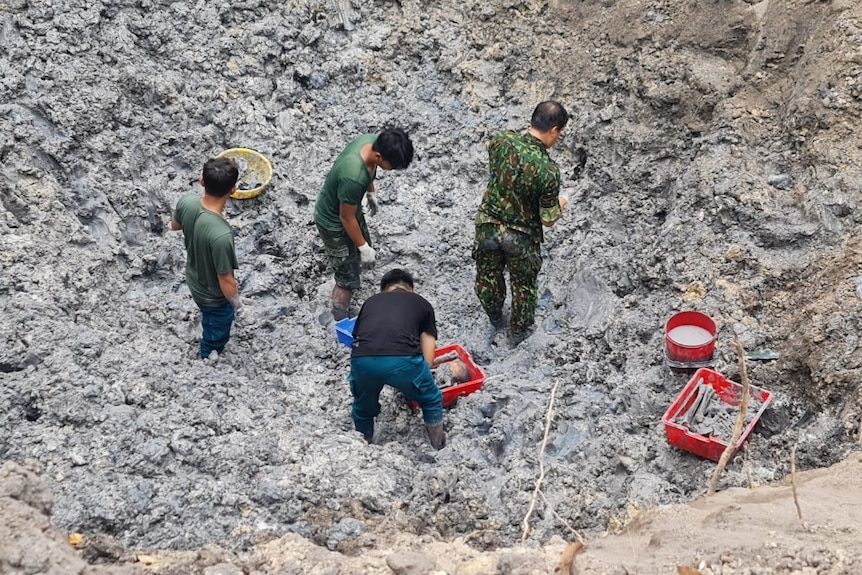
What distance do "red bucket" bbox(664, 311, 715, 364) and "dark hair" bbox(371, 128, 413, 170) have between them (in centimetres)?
161

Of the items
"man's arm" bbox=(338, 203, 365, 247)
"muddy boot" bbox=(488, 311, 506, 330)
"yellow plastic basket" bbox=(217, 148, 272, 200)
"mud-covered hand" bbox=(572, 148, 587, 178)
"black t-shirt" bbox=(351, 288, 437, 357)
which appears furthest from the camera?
"mud-covered hand" bbox=(572, 148, 587, 178)

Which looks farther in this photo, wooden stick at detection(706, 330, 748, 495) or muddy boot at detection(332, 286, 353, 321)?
muddy boot at detection(332, 286, 353, 321)

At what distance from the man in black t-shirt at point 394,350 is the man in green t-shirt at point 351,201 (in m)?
0.66

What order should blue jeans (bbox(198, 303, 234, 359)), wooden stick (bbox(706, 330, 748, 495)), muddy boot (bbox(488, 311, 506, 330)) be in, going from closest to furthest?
wooden stick (bbox(706, 330, 748, 495)) < blue jeans (bbox(198, 303, 234, 359)) < muddy boot (bbox(488, 311, 506, 330))

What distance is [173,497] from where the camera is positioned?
3.38 m

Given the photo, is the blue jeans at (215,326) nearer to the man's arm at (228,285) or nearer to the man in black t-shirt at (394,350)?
the man's arm at (228,285)

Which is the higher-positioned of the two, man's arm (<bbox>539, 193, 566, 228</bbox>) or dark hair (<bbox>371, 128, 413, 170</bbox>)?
dark hair (<bbox>371, 128, 413, 170</bbox>)

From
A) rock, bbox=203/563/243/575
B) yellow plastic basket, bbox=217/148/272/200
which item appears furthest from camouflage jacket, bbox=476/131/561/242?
rock, bbox=203/563/243/575

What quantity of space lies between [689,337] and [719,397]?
0.36m

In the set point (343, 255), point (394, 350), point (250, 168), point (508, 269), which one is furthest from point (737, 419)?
point (250, 168)

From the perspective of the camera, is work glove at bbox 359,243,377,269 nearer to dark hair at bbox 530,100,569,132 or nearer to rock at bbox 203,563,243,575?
dark hair at bbox 530,100,569,132

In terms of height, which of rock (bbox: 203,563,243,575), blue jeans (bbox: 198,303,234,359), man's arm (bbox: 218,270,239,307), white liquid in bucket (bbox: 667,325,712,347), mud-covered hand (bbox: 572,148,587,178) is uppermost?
mud-covered hand (bbox: 572,148,587,178)

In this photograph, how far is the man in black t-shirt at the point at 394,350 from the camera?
3.80m

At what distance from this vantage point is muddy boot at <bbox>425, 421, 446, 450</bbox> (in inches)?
165
